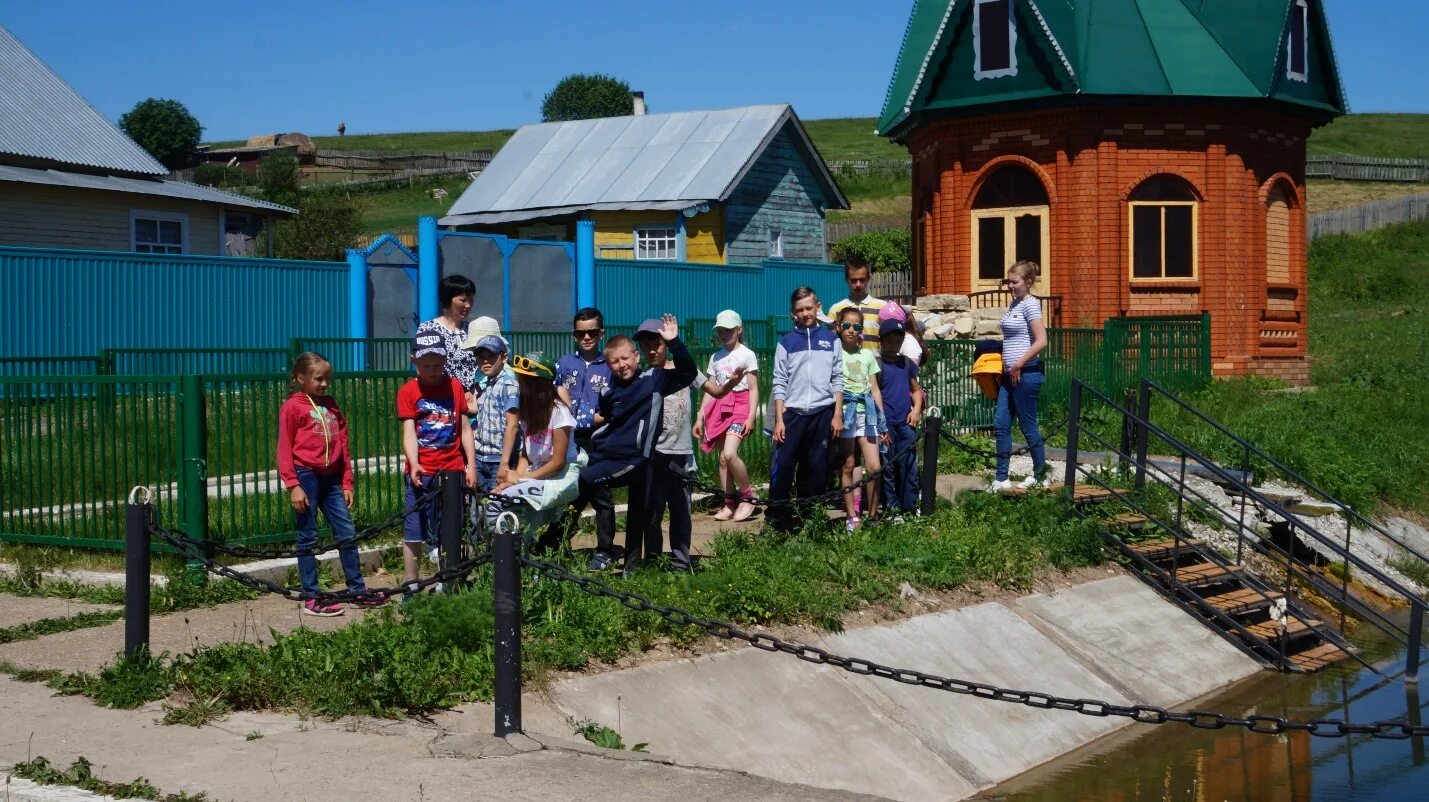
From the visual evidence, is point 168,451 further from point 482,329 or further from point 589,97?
point 589,97

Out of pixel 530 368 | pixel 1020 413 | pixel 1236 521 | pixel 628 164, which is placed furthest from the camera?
pixel 628 164

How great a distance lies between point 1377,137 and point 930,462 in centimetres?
8296

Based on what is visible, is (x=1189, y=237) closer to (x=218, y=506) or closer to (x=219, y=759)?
(x=218, y=506)

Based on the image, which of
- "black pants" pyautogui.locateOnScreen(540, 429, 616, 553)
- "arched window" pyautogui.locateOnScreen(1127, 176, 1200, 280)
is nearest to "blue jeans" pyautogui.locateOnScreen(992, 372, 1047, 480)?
"black pants" pyautogui.locateOnScreen(540, 429, 616, 553)

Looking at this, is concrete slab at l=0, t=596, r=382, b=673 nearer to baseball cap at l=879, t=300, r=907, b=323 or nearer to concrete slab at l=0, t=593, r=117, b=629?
concrete slab at l=0, t=593, r=117, b=629

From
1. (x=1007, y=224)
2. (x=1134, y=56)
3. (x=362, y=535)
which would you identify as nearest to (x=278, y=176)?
(x=1007, y=224)

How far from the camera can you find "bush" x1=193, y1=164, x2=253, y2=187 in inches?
3078

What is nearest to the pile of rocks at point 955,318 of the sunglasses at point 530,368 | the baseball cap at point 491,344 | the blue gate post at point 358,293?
the blue gate post at point 358,293

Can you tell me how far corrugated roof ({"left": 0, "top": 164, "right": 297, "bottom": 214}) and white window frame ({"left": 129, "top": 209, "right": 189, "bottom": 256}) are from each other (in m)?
0.49

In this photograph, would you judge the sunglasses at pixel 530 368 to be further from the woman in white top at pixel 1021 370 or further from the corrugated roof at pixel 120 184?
the corrugated roof at pixel 120 184

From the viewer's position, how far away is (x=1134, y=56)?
2450 centimetres

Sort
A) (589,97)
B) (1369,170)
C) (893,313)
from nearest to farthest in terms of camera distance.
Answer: (893,313), (1369,170), (589,97)

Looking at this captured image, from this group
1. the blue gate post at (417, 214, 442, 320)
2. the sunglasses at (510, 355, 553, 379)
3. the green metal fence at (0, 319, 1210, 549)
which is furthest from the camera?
the blue gate post at (417, 214, 442, 320)

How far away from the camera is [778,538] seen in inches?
423
